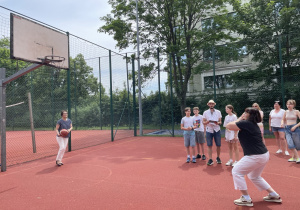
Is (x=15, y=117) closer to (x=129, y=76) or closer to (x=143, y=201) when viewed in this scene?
(x=129, y=76)

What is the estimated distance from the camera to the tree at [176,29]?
640 inches

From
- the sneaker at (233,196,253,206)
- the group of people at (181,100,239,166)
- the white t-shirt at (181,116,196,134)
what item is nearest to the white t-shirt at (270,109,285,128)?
the group of people at (181,100,239,166)

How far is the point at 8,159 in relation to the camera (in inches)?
338

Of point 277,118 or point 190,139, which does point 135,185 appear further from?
point 277,118

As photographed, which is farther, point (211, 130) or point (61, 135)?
point (61, 135)

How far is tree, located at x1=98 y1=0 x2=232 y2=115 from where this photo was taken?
1627 cm

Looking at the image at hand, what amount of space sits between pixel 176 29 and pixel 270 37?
6.92m

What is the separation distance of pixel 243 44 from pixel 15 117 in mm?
20785

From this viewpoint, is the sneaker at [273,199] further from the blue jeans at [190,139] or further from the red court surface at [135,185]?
the blue jeans at [190,139]

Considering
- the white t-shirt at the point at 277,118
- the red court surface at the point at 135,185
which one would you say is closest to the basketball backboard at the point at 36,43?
the red court surface at the point at 135,185

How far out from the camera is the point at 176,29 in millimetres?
17891

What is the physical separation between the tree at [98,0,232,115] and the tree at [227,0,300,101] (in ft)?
5.60

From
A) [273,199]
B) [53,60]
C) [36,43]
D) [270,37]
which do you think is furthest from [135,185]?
[270,37]

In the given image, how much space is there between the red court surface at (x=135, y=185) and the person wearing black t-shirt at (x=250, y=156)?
0.28 m
